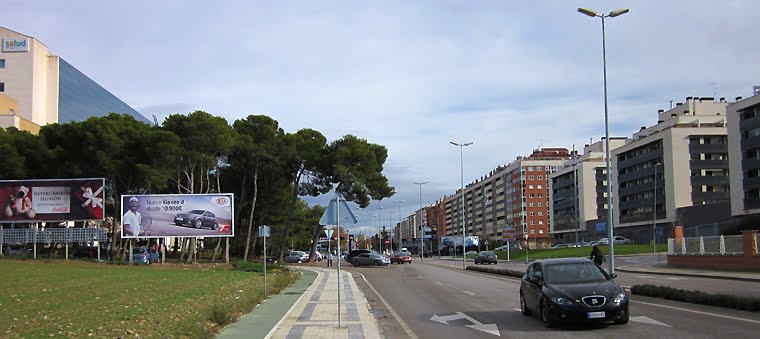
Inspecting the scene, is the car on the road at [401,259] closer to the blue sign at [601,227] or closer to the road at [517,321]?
the road at [517,321]

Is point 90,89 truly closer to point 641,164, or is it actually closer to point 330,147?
point 330,147

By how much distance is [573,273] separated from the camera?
1381 centimetres

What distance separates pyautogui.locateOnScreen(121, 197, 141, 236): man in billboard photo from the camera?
43188 mm

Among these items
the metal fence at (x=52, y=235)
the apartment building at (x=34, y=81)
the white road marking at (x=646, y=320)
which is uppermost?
the apartment building at (x=34, y=81)

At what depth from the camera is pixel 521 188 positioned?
156 metres

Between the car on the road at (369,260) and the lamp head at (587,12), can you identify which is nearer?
the lamp head at (587,12)

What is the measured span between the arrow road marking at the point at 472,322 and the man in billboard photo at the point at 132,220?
31.7 m

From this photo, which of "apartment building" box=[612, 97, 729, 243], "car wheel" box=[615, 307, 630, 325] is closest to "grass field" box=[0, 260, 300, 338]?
"car wheel" box=[615, 307, 630, 325]

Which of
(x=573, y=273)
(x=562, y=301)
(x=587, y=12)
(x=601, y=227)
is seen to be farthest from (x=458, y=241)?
(x=562, y=301)

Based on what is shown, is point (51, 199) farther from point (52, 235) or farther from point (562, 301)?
point (562, 301)

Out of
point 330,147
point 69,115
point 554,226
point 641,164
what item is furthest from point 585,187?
point 69,115

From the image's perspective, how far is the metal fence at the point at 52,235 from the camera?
43.3m

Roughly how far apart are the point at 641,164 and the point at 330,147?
61384mm

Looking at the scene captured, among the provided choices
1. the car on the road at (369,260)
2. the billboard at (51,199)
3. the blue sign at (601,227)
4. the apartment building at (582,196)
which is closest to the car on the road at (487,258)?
the car on the road at (369,260)
